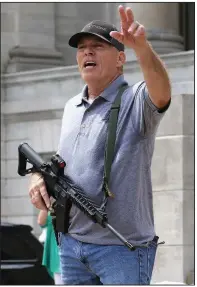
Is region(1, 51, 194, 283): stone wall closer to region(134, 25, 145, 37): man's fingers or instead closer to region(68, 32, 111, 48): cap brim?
region(68, 32, 111, 48): cap brim

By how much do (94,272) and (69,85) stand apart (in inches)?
593

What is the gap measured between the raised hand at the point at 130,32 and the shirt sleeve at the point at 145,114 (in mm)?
343

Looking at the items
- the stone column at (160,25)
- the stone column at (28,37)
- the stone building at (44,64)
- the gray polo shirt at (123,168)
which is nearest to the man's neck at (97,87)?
the gray polo shirt at (123,168)

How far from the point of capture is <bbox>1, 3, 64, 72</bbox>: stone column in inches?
914

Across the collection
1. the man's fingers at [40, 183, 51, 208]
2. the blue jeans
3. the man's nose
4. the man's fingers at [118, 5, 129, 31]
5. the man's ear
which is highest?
the man's fingers at [118, 5, 129, 31]

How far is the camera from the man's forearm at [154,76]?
5.94m

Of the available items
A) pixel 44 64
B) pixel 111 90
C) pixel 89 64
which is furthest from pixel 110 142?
pixel 44 64

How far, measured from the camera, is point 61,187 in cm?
641

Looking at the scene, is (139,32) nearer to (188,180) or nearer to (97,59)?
(97,59)

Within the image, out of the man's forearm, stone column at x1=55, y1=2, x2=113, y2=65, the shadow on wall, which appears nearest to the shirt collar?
the man's forearm

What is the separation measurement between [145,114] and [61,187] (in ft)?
2.18

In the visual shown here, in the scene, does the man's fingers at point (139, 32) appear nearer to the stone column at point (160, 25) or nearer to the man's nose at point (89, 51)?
Result: the man's nose at point (89, 51)

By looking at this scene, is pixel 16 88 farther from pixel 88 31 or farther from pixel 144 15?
pixel 88 31

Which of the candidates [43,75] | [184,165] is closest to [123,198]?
[184,165]
